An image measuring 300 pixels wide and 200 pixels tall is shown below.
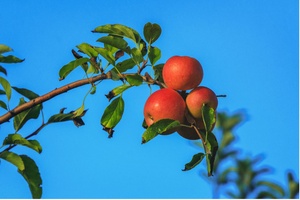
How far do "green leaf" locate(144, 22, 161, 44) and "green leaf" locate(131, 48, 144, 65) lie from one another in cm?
10

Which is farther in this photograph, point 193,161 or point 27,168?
point 27,168

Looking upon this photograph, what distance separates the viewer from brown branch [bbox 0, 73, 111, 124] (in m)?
2.33

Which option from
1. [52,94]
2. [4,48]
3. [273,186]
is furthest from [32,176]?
[273,186]

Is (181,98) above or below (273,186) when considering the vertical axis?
above

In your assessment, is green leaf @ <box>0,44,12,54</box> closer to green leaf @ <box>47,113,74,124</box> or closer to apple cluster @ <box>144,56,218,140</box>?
green leaf @ <box>47,113,74,124</box>

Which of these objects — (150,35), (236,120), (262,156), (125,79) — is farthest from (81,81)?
(262,156)

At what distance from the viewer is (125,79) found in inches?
95.4

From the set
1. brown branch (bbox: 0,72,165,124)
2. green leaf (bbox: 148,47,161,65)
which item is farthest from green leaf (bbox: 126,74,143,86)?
green leaf (bbox: 148,47,161,65)

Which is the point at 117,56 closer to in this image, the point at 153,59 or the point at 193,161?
the point at 153,59

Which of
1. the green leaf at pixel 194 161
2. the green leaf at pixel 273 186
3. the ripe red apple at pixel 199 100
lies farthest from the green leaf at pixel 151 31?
the green leaf at pixel 273 186

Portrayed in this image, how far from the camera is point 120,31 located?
251 centimetres

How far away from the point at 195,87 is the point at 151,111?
0.57ft

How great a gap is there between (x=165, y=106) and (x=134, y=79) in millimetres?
144

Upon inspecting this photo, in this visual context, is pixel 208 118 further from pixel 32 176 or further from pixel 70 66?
pixel 32 176
